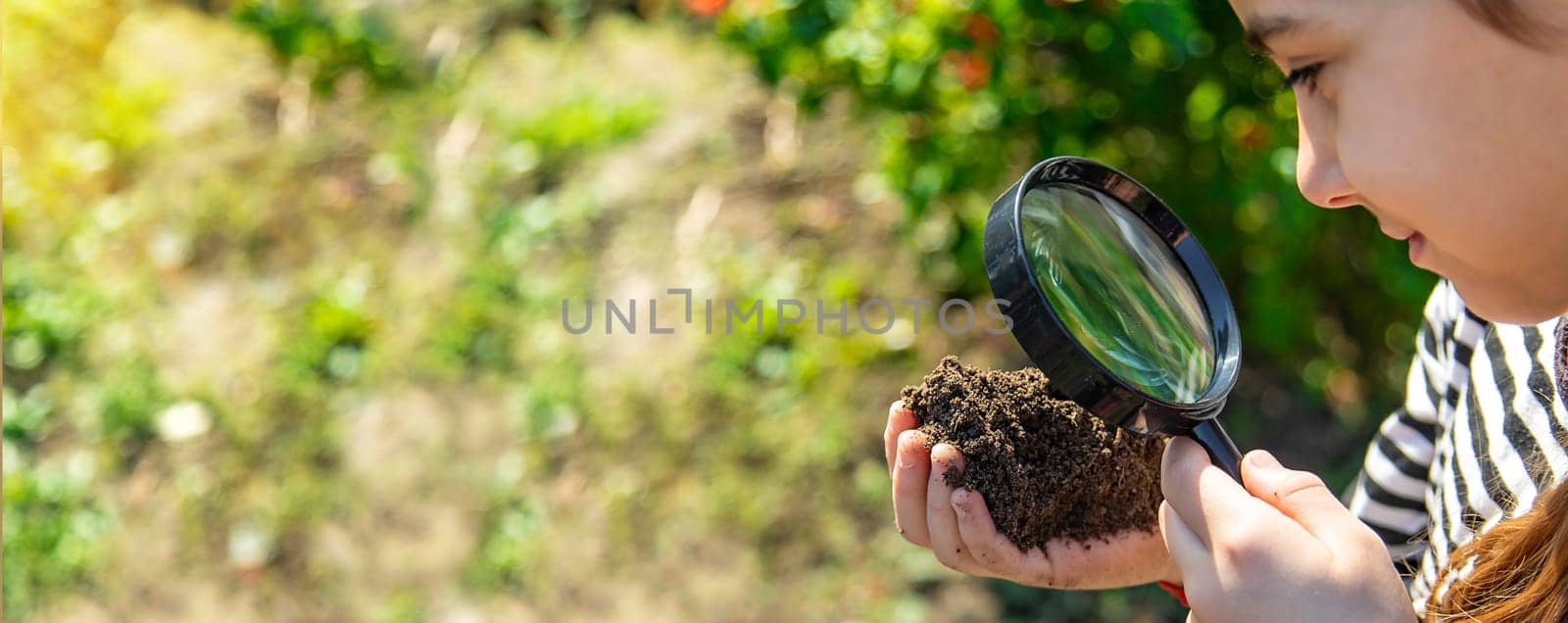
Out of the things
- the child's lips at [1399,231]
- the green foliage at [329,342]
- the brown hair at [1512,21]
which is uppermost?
the brown hair at [1512,21]

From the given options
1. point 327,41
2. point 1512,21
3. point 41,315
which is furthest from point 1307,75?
point 327,41

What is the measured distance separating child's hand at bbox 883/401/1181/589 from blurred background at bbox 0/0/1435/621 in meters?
1.63

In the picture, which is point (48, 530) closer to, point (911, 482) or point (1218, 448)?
point (911, 482)

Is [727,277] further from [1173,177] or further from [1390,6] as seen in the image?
[1390,6]

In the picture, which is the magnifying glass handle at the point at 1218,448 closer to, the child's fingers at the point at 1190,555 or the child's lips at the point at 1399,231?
the child's fingers at the point at 1190,555

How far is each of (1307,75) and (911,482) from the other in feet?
2.19

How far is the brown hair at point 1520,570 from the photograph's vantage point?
124 cm

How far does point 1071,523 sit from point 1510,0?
83cm

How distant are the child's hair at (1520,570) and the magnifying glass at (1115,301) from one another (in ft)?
0.98

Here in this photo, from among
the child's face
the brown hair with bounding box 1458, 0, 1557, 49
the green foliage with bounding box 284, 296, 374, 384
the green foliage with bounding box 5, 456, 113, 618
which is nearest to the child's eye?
the child's face

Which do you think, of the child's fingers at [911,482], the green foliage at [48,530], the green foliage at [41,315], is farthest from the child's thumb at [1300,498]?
the green foliage at [41,315]

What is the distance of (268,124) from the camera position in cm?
477

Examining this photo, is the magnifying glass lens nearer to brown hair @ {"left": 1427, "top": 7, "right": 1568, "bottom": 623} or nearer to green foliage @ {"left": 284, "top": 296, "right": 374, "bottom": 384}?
brown hair @ {"left": 1427, "top": 7, "right": 1568, "bottom": 623}

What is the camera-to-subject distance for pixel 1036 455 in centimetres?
160
